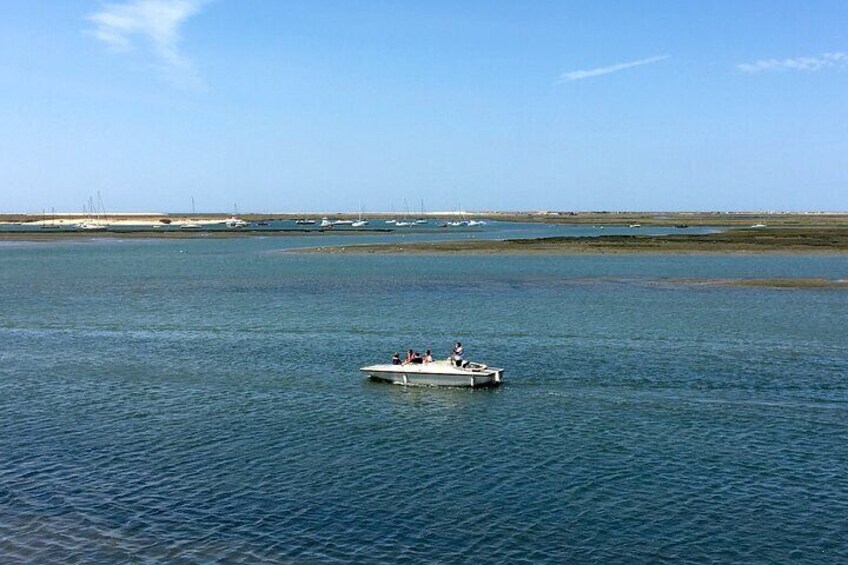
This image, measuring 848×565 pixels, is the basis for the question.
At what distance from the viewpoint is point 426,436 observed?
101 ft

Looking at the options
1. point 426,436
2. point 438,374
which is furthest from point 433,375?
point 426,436

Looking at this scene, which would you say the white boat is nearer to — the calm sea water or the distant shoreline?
the calm sea water

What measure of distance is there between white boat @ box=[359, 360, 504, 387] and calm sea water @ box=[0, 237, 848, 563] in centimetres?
86

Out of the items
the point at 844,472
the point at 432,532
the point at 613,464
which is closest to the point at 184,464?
the point at 432,532

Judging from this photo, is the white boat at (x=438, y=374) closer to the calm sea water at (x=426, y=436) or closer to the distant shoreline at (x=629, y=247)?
the calm sea water at (x=426, y=436)

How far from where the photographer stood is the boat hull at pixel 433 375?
125 ft

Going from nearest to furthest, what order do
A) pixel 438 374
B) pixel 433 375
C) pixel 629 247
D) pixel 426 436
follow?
1. pixel 426 436
2. pixel 438 374
3. pixel 433 375
4. pixel 629 247

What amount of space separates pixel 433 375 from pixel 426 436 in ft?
27.5

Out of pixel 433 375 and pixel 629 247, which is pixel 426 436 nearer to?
pixel 433 375

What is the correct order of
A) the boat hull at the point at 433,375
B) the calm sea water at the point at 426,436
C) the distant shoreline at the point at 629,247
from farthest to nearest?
the distant shoreline at the point at 629,247
the boat hull at the point at 433,375
the calm sea water at the point at 426,436

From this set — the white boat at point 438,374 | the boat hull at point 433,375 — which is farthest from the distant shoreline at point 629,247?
the boat hull at point 433,375

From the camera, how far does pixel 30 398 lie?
118ft

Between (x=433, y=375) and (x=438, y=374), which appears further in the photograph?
(x=433, y=375)

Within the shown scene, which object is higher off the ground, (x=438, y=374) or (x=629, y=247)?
(x=629, y=247)
